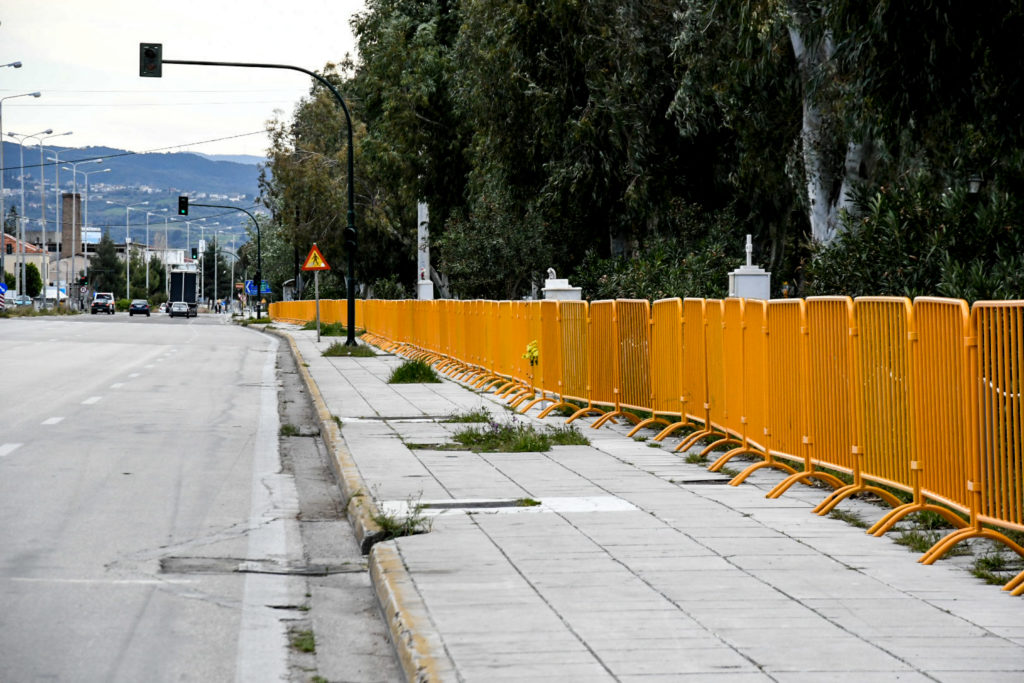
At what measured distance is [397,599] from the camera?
251 inches

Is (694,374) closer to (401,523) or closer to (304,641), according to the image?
(401,523)

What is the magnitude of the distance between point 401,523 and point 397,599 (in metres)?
2.01

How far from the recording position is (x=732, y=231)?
2850 centimetres

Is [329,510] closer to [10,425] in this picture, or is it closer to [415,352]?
[10,425]

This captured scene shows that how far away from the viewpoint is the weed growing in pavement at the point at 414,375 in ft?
76.2

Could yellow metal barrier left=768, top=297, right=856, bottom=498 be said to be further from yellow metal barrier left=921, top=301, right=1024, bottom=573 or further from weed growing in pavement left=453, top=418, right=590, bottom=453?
weed growing in pavement left=453, top=418, right=590, bottom=453

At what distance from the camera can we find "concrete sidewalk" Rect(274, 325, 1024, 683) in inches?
209

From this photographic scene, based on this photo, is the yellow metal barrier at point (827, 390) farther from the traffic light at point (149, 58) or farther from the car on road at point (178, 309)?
the car on road at point (178, 309)

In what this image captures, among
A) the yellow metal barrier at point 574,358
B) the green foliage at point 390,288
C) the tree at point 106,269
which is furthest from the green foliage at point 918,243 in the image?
the tree at point 106,269

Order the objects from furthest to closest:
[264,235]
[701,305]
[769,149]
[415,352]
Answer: [264,235], [415,352], [769,149], [701,305]

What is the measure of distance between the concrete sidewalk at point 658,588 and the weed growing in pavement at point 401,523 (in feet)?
0.28


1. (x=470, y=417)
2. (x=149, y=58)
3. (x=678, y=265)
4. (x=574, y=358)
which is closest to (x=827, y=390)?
(x=470, y=417)

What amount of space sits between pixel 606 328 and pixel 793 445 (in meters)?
5.10

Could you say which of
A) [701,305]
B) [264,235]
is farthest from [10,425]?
[264,235]
